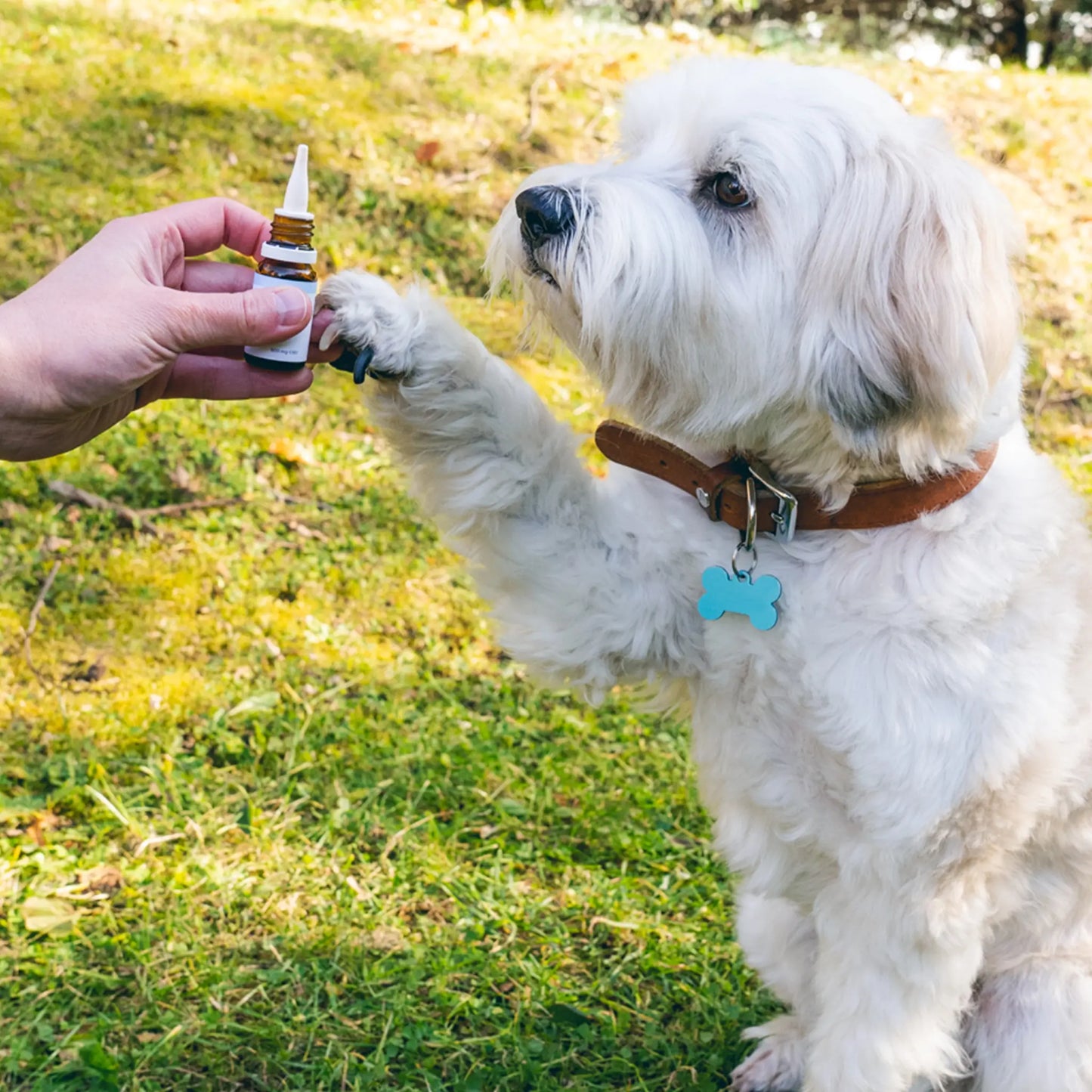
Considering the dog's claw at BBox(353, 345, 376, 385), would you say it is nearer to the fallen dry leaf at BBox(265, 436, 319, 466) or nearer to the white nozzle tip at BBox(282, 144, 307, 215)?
the white nozzle tip at BBox(282, 144, 307, 215)

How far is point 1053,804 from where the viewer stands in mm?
2277

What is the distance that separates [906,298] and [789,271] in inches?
8.9

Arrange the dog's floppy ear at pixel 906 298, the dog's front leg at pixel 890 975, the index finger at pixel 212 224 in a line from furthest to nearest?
the index finger at pixel 212 224 → the dog's front leg at pixel 890 975 → the dog's floppy ear at pixel 906 298

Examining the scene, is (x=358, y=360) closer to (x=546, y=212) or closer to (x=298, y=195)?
(x=298, y=195)

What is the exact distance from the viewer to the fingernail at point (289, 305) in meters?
2.18

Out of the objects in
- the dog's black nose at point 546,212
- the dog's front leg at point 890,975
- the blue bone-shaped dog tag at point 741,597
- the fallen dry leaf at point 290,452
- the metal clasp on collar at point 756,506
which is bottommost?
the fallen dry leaf at point 290,452

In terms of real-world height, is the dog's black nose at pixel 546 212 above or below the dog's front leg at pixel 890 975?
above

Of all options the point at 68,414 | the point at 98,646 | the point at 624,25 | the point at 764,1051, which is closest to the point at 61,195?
the point at 98,646

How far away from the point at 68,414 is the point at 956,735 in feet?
5.91

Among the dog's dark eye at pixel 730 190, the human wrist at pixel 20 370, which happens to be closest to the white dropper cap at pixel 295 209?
the human wrist at pixel 20 370

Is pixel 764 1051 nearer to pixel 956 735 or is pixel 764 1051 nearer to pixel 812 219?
pixel 956 735

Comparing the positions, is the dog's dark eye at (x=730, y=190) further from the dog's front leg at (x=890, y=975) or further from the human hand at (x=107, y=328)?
the dog's front leg at (x=890, y=975)

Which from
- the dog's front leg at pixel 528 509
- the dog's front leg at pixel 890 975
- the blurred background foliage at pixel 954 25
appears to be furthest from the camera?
the blurred background foliage at pixel 954 25

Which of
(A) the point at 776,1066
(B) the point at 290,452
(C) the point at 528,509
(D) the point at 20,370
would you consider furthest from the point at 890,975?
(B) the point at 290,452
